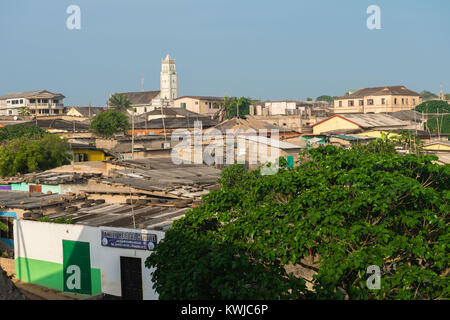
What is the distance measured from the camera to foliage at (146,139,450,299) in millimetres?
8469

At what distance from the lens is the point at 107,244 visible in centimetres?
1483

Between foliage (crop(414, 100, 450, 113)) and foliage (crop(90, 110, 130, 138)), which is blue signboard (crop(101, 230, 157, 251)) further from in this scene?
foliage (crop(414, 100, 450, 113))

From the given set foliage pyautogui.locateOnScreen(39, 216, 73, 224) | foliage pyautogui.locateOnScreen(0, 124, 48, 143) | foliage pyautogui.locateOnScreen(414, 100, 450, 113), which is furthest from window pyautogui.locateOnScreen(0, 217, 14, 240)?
foliage pyautogui.locateOnScreen(414, 100, 450, 113)

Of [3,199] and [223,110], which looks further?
[223,110]

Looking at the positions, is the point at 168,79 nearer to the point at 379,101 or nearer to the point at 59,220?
the point at 379,101

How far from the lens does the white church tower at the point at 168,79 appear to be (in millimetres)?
109500

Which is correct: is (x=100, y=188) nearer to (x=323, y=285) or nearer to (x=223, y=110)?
(x=323, y=285)

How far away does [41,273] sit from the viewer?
54.0ft

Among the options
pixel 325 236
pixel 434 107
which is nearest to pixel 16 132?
pixel 325 236

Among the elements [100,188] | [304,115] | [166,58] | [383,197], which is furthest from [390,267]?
[166,58]

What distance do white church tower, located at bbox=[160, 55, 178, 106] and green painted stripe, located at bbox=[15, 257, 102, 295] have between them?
304 ft

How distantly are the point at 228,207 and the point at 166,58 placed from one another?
106 m

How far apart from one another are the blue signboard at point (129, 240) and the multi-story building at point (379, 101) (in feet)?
229
